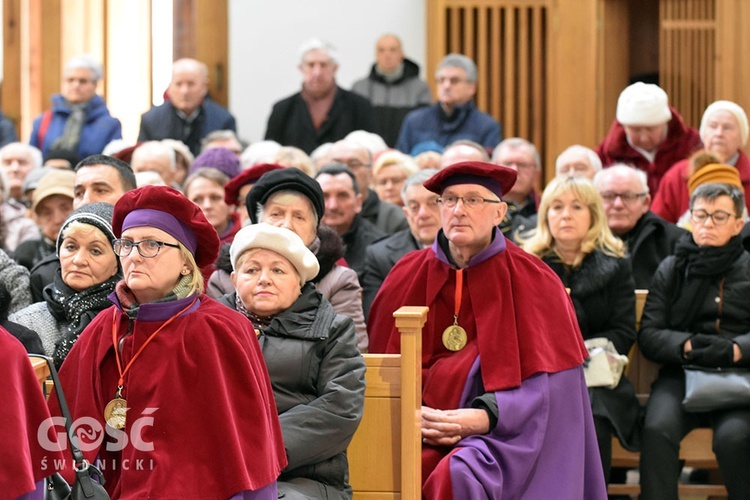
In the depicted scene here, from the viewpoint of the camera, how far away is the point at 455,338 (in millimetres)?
4820

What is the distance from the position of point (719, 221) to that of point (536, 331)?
1.29 metres

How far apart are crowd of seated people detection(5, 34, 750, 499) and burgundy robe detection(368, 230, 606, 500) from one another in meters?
0.01

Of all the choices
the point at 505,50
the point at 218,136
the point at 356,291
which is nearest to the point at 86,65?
the point at 218,136

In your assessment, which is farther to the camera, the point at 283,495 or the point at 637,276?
the point at 637,276

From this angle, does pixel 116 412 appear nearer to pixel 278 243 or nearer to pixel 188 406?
pixel 188 406

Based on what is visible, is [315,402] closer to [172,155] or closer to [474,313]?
[474,313]

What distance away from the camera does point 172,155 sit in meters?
7.09

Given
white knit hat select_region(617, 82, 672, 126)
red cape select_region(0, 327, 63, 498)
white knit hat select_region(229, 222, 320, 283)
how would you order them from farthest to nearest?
A: 1. white knit hat select_region(617, 82, 672, 126)
2. white knit hat select_region(229, 222, 320, 283)
3. red cape select_region(0, 327, 63, 498)

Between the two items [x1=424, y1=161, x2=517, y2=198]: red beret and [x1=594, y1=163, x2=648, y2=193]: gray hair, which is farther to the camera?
[x1=594, y1=163, x2=648, y2=193]: gray hair

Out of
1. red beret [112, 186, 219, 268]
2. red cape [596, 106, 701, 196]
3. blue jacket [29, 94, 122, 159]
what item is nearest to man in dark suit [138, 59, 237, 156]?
blue jacket [29, 94, 122, 159]

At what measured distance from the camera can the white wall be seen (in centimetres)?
1038

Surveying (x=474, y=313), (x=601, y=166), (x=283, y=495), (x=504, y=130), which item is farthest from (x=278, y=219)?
(x=504, y=130)

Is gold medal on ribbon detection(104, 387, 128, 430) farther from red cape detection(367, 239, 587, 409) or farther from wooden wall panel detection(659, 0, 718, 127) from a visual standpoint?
wooden wall panel detection(659, 0, 718, 127)

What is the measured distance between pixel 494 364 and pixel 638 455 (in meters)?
1.28
